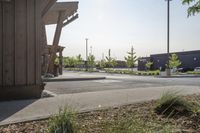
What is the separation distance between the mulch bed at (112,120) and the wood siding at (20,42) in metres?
3.78

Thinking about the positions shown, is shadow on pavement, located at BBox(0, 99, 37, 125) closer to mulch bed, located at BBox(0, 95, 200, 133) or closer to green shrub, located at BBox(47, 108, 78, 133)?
mulch bed, located at BBox(0, 95, 200, 133)

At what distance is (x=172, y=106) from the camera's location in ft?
24.9

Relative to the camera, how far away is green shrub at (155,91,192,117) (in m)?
7.46

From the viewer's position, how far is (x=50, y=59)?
94.5 feet

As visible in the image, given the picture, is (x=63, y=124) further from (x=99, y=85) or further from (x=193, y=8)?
(x=99, y=85)

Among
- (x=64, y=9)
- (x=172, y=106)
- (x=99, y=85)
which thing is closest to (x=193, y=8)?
(x=172, y=106)

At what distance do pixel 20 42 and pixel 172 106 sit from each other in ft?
18.5

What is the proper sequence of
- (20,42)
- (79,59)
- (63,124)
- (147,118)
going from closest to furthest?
1. (63,124)
2. (147,118)
3. (20,42)
4. (79,59)

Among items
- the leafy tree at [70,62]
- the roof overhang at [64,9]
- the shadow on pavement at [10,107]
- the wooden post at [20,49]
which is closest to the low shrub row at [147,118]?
the shadow on pavement at [10,107]

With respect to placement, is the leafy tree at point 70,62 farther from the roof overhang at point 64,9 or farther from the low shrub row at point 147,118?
the low shrub row at point 147,118

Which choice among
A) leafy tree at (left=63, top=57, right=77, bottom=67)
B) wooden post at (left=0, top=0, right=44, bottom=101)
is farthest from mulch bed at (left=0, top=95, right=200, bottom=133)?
leafy tree at (left=63, top=57, right=77, bottom=67)

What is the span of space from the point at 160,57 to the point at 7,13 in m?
69.7

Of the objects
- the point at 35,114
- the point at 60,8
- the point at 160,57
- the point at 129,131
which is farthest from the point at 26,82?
the point at 160,57

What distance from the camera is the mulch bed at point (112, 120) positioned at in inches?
236
